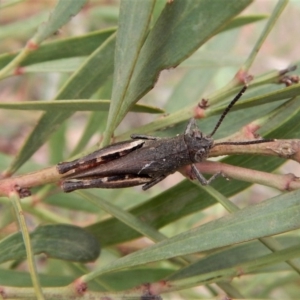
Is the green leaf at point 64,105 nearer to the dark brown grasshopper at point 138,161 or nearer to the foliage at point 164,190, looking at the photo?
the foliage at point 164,190

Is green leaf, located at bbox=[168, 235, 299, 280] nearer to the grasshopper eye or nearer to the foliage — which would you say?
the foliage

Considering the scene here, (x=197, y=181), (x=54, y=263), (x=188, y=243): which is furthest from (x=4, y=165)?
(x=188, y=243)

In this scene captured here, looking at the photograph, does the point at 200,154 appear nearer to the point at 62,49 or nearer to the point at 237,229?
the point at 237,229

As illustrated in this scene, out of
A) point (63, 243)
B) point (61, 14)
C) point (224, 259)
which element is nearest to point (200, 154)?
point (224, 259)

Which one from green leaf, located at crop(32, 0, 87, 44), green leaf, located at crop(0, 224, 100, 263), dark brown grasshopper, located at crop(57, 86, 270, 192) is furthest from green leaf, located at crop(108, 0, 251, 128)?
green leaf, located at crop(0, 224, 100, 263)

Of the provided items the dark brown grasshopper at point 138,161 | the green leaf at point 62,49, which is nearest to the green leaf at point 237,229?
the dark brown grasshopper at point 138,161

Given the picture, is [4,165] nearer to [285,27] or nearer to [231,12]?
[231,12]

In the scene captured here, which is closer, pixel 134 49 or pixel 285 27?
pixel 134 49
